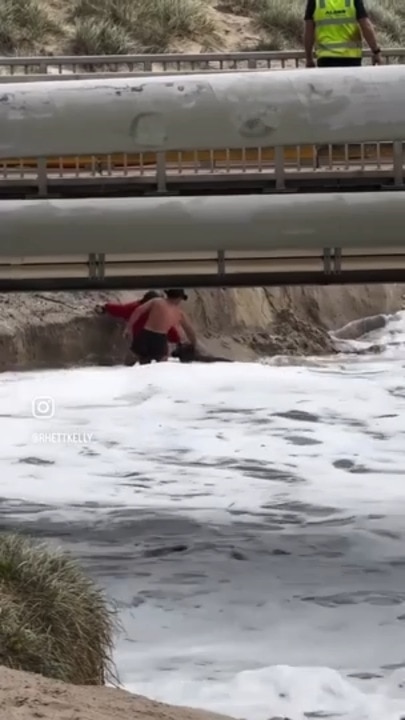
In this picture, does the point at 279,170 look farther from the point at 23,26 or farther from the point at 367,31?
the point at 23,26

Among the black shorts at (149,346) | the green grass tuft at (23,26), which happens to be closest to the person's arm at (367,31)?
the black shorts at (149,346)

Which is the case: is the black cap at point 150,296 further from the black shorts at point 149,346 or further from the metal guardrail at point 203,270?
the metal guardrail at point 203,270

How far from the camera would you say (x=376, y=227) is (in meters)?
11.4

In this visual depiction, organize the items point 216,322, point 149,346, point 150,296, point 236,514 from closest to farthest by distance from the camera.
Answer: point 236,514, point 150,296, point 149,346, point 216,322

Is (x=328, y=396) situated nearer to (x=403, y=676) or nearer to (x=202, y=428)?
(x=202, y=428)

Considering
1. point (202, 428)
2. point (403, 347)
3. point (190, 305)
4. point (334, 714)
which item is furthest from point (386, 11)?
point (334, 714)

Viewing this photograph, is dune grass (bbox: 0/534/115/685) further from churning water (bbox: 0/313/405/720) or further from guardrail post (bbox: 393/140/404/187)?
guardrail post (bbox: 393/140/404/187)

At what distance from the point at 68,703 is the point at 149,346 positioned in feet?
61.5

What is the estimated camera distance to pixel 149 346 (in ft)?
83.5

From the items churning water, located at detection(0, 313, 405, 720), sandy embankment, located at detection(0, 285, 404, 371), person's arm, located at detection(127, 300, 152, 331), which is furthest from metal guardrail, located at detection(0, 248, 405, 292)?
sandy embankment, located at detection(0, 285, 404, 371)

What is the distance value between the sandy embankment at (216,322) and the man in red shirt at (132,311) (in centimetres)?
25

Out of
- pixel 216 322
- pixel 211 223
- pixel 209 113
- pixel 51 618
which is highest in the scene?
pixel 209 113

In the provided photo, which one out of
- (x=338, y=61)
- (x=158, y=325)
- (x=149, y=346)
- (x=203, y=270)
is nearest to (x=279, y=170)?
(x=203, y=270)

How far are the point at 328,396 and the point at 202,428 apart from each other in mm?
3244
